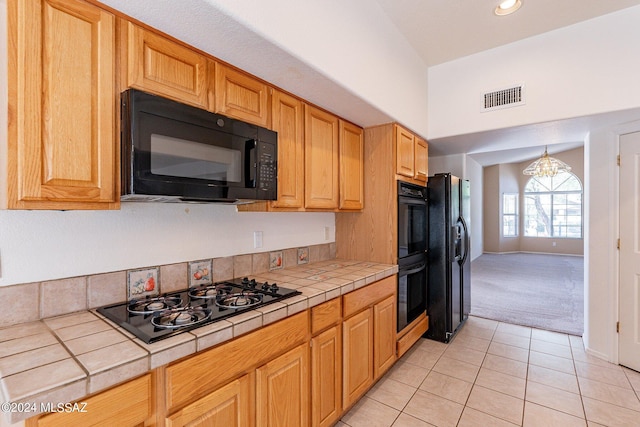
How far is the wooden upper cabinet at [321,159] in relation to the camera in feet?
6.97

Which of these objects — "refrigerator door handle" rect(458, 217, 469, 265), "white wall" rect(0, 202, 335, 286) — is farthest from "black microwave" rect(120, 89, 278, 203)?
"refrigerator door handle" rect(458, 217, 469, 265)

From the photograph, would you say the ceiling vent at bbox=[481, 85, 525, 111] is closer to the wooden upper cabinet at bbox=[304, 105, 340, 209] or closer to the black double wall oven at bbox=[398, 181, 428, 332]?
the black double wall oven at bbox=[398, 181, 428, 332]

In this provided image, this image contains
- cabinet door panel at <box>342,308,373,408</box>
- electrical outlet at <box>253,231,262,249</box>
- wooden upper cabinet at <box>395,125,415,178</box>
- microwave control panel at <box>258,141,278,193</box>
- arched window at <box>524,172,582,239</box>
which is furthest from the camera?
arched window at <box>524,172,582,239</box>

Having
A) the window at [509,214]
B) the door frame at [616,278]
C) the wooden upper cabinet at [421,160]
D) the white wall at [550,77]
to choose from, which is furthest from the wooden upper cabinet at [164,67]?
the window at [509,214]

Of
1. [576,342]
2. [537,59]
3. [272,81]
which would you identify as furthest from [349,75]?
[576,342]

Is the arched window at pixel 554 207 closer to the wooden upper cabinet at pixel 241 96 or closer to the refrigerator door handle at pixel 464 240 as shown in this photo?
the refrigerator door handle at pixel 464 240

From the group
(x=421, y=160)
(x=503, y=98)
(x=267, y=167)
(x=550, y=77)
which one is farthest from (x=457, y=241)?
(x=267, y=167)

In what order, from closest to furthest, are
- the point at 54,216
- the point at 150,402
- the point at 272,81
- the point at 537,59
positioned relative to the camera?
the point at 150,402
the point at 54,216
the point at 272,81
the point at 537,59

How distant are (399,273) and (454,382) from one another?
0.93m

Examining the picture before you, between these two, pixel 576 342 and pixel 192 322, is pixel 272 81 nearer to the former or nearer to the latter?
pixel 192 322

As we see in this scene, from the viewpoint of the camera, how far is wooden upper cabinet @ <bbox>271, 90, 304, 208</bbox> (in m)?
1.89

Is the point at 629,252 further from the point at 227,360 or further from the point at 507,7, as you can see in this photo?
the point at 227,360

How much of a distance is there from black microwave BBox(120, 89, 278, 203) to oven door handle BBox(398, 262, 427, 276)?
146 centimetres

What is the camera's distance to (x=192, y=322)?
3.82ft
